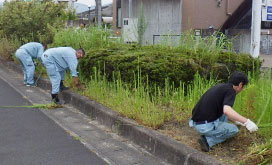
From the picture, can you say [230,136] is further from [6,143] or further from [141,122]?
→ [6,143]

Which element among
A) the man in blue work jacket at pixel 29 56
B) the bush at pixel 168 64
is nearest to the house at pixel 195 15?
the man in blue work jacket at pixel 29 56

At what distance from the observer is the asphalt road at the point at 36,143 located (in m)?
4.04

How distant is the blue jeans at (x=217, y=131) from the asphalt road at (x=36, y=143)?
4.20 feet

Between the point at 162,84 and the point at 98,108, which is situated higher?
the point at 162,84

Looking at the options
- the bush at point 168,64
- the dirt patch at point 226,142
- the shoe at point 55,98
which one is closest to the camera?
the dirt patch at point 226,142

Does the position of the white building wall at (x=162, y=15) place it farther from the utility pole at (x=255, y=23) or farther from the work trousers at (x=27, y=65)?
the utility pole at (x=255, y=23)

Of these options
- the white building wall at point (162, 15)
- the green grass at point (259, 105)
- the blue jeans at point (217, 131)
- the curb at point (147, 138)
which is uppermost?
the white building wall at point (162, 15)

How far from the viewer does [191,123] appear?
3.99 m

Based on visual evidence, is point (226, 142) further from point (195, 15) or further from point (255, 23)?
point (195, 15)

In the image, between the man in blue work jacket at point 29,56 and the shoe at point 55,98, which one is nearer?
the shoe at point 55,98

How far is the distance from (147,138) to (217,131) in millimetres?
961

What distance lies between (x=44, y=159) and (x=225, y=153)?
7.00ft

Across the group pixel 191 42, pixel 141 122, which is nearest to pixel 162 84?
pixel 141 122

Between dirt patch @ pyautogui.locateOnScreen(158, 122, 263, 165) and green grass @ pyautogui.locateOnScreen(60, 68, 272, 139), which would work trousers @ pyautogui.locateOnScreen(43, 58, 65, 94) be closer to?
green grass @ pyautogui.locateOnScreen(60, 68, 272, 139)
